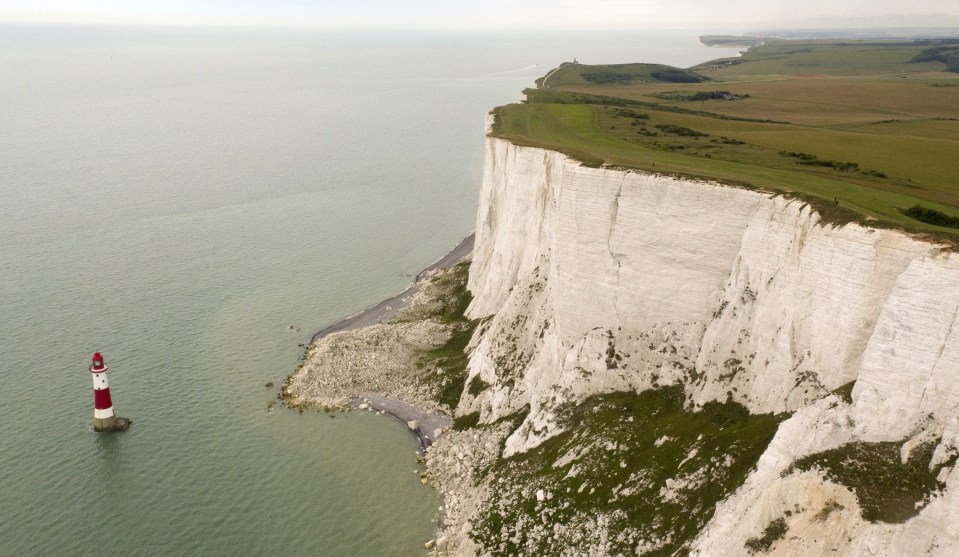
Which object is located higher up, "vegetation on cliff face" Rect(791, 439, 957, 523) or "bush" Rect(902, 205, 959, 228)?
"bush" Rect(902, 205, 959, 228)

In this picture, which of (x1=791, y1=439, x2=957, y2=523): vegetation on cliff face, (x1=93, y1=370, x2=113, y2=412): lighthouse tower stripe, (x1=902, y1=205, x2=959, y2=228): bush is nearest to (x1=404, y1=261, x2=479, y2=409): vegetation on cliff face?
(x1=93, y1=370, x2=113, y2=412): lighthouse tower stripe

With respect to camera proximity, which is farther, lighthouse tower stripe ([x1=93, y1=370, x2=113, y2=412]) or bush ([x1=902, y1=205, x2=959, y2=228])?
lighthouse tower stripe ([x1=93, y1=370, x2=113, y2=412])

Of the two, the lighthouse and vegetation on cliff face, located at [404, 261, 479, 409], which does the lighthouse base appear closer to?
the lighthouse

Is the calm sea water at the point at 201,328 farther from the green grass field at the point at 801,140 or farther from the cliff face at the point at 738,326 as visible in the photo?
the green grass field at the point at 801,140

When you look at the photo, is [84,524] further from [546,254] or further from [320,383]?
[546,254]

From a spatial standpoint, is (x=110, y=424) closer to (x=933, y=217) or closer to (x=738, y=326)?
(x=738, y=326)

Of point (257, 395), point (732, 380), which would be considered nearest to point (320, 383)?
point (257, 395)

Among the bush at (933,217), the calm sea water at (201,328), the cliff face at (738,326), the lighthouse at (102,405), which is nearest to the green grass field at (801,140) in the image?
the bush at (933,217)

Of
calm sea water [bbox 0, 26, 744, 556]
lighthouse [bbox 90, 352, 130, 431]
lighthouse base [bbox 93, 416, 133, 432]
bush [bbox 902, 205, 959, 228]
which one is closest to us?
bush [bbox 902, 205, 959, 228]
